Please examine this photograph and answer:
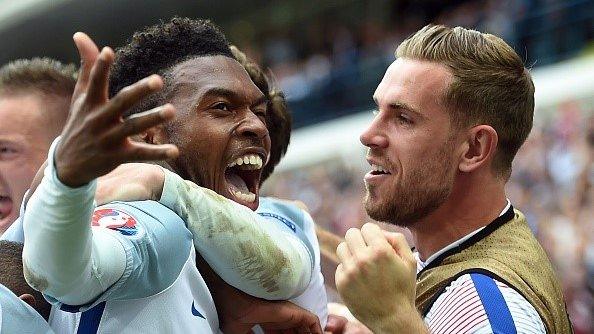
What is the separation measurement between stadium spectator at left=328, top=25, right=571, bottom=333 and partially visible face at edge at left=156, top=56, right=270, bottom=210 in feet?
1.22

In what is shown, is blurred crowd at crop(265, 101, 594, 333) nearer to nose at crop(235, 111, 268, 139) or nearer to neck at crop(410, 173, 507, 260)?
neck at crop(410, 173, 507, 260)

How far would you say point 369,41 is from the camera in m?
12.5

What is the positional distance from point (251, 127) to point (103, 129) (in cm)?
86

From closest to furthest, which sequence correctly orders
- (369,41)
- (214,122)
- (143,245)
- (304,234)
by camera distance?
1. (143,245)
2. (214,122)
3. (304,234)
4. (369,41)

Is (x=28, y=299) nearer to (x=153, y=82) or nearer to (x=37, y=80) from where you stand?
(x=153, y=82)

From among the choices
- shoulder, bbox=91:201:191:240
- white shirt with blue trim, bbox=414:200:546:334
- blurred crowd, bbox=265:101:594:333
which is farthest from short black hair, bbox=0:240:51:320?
blurred crowd, bbox=265:101:594:333

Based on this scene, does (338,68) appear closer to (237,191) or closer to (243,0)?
(243,0)

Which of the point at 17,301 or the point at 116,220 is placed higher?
the point at 116,220

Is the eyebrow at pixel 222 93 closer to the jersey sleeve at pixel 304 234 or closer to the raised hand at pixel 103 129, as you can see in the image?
the jersey sleeve at pixel 304 234

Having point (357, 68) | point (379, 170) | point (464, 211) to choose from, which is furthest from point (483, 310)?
point (357, 68)

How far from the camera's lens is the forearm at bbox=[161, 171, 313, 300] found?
2035 millimetres

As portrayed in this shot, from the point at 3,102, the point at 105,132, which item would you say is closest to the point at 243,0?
the point at 3,102

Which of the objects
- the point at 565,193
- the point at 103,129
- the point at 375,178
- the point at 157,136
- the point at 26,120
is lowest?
the point at 565,193

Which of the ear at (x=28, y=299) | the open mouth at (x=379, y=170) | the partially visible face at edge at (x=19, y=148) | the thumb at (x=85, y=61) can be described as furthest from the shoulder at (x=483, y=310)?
the partially visible face at edge at (x=19, y=148)
